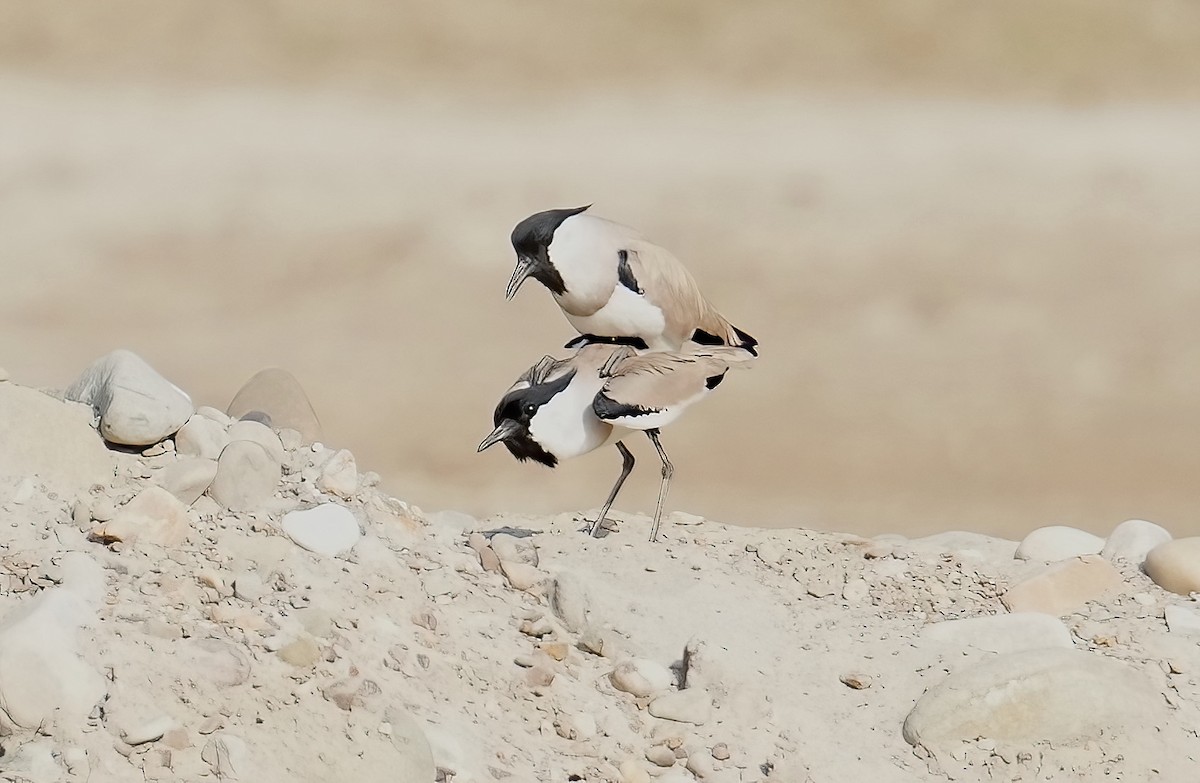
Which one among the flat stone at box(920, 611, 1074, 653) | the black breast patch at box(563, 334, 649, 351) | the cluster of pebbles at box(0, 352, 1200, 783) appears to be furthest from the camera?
the black breast patch at box(563, 334, 649, 351)

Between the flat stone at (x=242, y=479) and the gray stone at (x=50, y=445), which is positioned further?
the flat stone at (x=242, y=479)

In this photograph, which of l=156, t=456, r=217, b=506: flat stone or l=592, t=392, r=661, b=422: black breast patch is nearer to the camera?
l=156, t=456, r=217, b=506: flat stone

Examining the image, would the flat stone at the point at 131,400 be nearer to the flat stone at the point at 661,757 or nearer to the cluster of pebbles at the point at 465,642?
the cluster of pebbles at the point at 465,642

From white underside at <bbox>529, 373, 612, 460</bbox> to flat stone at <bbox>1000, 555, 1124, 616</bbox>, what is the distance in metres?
1.39

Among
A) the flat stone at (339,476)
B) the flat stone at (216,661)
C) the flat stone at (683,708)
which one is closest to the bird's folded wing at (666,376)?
the flat stone at (339,476)

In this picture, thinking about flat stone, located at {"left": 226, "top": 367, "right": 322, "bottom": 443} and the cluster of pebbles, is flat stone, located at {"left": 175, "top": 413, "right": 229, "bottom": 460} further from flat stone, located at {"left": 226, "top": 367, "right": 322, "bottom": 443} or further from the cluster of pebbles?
flat stone, located at {"left": 226, "top": 367, "right": 322, "bottom": 443}

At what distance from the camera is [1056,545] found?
4832 mm

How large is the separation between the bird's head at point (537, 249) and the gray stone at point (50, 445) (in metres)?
1.24

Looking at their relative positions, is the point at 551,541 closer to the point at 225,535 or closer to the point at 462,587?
the point at 462,587

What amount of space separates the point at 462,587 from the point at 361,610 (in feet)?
1.40

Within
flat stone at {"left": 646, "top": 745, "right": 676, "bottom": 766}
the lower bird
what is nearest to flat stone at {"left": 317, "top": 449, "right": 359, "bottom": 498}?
the lower bird

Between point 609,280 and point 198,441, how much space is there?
1.29 meters

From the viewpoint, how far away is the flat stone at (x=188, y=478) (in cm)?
382

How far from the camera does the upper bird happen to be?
422cm
